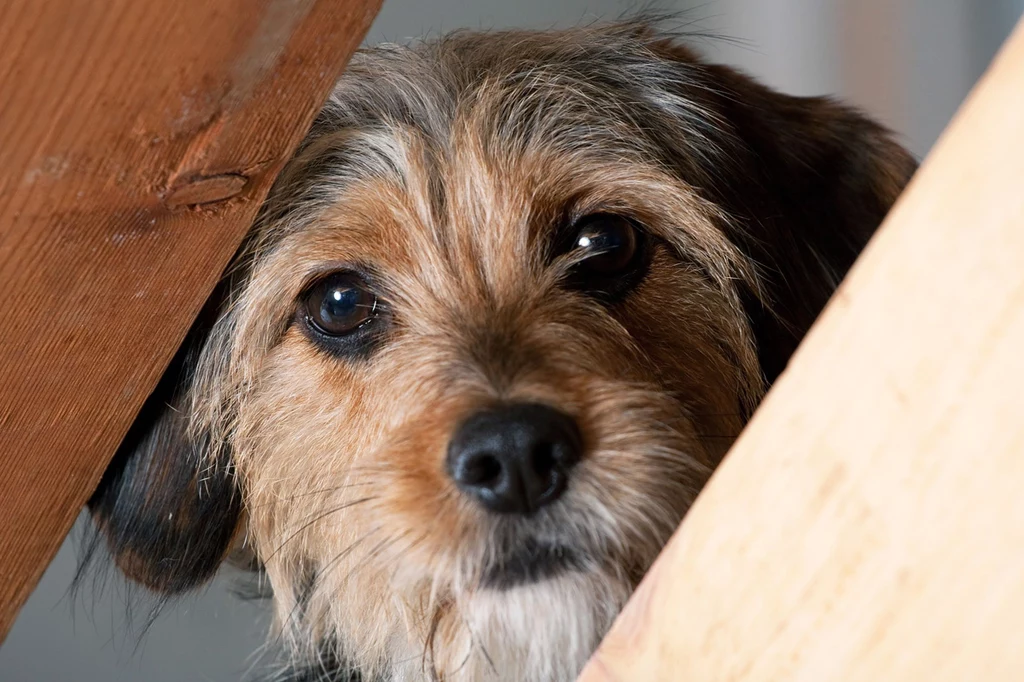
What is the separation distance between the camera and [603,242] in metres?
1.34

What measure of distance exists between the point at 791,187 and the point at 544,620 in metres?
0.76

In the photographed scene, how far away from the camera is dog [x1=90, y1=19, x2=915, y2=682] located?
1067 mm

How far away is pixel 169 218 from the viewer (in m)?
0.83

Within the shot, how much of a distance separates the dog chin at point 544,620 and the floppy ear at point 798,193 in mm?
483

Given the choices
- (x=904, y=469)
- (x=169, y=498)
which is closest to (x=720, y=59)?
(x=169, y=498)

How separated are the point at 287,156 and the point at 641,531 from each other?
1.70 ft

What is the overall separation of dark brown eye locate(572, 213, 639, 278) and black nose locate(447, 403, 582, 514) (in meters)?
0.38

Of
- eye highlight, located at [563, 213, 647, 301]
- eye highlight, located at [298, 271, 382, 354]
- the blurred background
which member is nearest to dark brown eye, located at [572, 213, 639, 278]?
eye highlight, located at [563, 213, 647, 301]

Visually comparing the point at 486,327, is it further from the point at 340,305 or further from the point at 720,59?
the point at 720,59

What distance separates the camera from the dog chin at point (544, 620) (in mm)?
1062

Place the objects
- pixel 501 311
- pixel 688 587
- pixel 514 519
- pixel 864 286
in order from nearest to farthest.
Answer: pixel 864 286, pixel 688 587, pixel 514 519, pixel 501 311

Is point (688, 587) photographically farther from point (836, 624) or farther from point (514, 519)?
point (514, 519)

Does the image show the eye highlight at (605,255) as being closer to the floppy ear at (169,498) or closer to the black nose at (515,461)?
the black nose at (515,461)

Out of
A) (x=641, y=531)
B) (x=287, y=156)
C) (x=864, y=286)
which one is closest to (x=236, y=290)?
(x=287, y=156)
